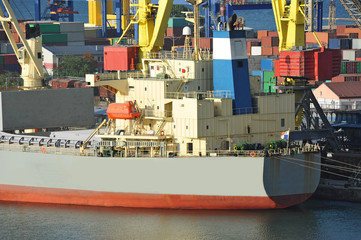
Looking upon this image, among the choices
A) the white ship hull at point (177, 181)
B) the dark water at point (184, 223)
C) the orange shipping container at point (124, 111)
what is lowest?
the dark water at point (184, 223)

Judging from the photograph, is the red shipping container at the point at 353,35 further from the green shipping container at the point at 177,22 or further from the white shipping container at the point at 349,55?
the green shipping container at the point at 177,22

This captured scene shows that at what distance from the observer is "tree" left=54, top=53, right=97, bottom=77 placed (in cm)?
8869

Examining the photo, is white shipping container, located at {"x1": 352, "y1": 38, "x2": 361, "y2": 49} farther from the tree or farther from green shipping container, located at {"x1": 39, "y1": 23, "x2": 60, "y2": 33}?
green shipping container, located at {"x1": 39, "y1": 23, "x2": 60, "y2": 33}

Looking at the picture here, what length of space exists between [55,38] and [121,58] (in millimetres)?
52526

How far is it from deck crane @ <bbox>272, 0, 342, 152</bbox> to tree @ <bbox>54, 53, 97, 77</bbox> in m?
41.4

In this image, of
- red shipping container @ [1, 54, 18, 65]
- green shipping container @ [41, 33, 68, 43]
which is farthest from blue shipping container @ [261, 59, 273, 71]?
green shipping container @ [41, 33, 68, 43]

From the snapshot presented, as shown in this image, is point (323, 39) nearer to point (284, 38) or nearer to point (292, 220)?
point (284, 38)

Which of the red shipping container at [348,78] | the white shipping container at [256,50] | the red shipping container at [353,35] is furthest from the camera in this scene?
the red shipping container at [353,35]

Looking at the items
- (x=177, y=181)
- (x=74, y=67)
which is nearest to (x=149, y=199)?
(x=177, y=181)

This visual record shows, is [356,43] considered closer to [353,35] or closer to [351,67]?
[351,67]

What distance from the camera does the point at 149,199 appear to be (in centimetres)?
4288

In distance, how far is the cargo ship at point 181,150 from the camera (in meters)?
41.7

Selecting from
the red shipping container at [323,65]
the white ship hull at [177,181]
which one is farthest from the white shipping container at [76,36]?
the red shipping container at [323,65]

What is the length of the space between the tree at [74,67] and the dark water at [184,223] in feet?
148
